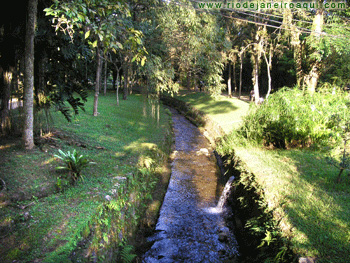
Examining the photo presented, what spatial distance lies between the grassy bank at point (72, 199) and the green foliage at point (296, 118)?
426 cm

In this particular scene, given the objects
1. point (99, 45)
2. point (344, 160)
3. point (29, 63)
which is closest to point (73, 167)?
point (29, 63)

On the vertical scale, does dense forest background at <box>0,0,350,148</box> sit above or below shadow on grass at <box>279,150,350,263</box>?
above

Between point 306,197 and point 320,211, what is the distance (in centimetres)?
58

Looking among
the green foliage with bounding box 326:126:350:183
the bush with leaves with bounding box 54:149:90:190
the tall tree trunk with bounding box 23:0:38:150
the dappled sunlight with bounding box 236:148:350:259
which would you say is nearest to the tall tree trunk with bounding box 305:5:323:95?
the dappled sunlight with bounding box 236:148:350:259

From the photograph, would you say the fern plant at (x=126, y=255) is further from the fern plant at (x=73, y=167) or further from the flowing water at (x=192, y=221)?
the fern plant at (x=73, y=167)

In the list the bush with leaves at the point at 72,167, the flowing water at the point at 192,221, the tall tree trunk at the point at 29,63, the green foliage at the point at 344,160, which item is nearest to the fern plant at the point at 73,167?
the bush with leaves at the point at 72,167

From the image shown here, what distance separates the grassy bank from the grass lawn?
314cm

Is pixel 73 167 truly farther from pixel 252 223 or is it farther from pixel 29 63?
pixel 252 223

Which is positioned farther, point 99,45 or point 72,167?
point 99,45

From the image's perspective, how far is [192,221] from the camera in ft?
20.9

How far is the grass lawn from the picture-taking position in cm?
406

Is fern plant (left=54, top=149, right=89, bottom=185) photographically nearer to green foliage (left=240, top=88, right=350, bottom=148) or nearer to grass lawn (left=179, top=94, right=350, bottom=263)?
grass lawn (left=179, top=94, right=350, bottom=263)

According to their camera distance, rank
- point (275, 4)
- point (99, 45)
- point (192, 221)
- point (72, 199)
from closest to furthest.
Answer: point (72, 199) < point (192, 221) < point (99, 45) < point (275, 4)

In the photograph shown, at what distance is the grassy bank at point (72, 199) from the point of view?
353 centimetres
